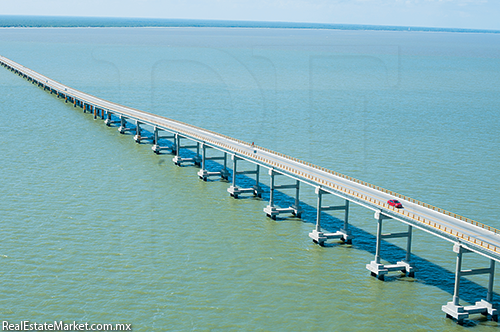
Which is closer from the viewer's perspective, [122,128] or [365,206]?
[365,206]

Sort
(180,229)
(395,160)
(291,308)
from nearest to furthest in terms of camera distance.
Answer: (291,308) → (180,229) → (395,160)

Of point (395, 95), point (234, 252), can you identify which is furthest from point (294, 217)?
point (395, 95)

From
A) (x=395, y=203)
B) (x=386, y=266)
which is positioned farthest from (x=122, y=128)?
(x=386, y=266)

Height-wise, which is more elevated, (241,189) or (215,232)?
(241,189)

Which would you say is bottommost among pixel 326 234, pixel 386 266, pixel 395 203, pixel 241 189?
pixel 386 266

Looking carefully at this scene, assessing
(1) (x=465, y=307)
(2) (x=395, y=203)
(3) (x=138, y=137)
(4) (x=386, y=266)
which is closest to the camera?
(1) (x=465, y=307)

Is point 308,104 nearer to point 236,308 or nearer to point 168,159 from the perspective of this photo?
point 168,159

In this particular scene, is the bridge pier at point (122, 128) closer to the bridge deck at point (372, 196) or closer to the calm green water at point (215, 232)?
the calm green water at point (215, 232)

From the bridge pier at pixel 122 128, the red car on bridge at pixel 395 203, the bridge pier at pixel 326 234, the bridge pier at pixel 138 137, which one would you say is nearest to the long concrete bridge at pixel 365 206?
the bridge pier at pixel 326 234

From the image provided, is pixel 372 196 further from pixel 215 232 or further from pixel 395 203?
pixel 215 232

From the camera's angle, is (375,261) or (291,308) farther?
(375,261)

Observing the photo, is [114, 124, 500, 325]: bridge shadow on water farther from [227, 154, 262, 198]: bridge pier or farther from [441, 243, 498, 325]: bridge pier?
[441, 243, 498, 325]: bridge pier
